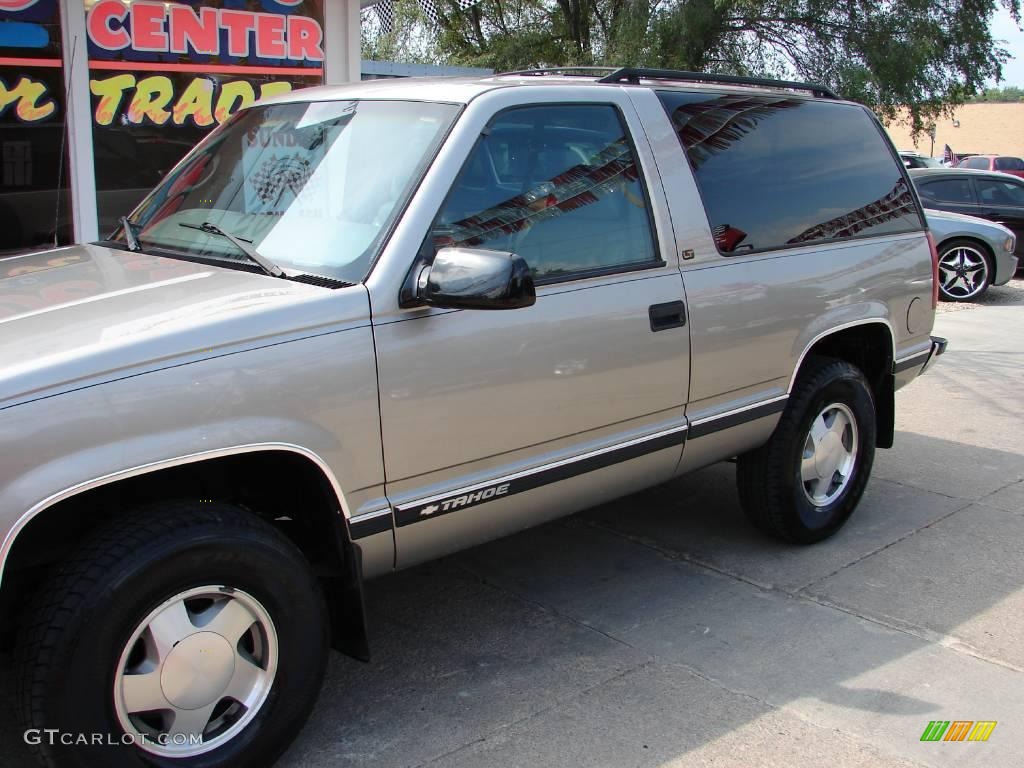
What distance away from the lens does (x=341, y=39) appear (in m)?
8.93

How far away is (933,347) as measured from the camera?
17.7 ft

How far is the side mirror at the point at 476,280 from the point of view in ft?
9.71

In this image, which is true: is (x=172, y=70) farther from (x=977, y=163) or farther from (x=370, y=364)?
(x=977, y=163)

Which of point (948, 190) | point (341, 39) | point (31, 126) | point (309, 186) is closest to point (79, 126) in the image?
point (31, 126)

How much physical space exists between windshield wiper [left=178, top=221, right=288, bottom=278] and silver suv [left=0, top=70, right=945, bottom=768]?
0.02 m

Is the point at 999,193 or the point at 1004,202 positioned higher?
the point at 999,193

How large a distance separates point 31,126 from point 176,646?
241 inches

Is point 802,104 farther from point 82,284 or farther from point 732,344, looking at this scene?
point 82,284

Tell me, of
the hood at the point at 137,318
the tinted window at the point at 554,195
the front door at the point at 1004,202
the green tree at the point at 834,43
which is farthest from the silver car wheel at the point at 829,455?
the green tree at the point at 834,43

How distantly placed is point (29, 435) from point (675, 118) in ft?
8.51

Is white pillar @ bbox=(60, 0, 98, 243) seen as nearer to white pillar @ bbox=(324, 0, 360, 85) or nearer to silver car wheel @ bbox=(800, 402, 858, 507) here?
white pillar @ bbox=(324, 0, 360, 85)

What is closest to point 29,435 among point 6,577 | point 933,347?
point 6,577

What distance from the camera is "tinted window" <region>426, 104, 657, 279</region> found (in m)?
3.36

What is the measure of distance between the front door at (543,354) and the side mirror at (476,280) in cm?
13
